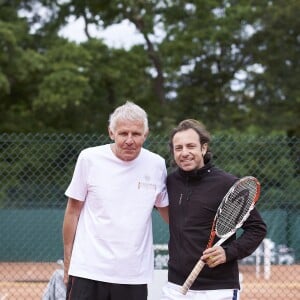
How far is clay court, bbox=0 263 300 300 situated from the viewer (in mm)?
9312

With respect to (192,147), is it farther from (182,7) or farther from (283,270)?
(182,7)

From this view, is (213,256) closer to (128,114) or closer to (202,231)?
(202,231)

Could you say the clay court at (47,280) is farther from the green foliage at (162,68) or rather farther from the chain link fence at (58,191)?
the green foliage at (162,68)

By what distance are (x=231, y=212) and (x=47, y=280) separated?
21.8ft

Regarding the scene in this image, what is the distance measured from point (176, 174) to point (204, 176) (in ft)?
0.68

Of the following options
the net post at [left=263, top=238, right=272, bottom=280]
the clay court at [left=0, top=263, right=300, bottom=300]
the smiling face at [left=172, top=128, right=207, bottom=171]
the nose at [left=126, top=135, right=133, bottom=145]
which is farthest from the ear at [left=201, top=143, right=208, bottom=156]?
the net post at [left=263, top=238, right=272, bottom=280]

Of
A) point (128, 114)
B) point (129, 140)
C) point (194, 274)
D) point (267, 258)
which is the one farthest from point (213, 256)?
point (267, 258)

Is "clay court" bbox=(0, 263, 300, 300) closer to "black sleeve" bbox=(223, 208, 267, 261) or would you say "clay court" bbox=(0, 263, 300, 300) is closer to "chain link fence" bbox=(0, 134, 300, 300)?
"chain link fence" bbox=(0, 134, 300, 300)

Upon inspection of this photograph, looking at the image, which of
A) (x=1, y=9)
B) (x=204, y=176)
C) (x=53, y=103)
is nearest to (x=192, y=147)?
(x=204, y=176)

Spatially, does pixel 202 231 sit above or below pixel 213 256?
above

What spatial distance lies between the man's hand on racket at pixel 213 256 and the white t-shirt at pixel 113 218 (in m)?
0.37

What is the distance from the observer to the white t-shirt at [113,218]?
4.04 m

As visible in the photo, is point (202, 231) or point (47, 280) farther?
point (47, 280)

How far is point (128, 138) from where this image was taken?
4.07 meters
